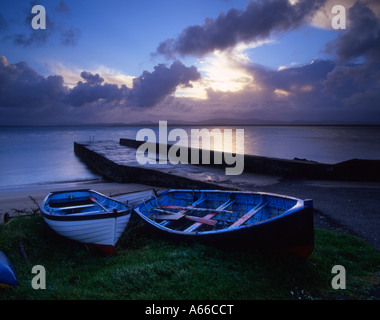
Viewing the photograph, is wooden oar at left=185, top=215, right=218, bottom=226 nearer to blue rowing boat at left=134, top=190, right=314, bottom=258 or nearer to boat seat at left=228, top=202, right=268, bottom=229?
blue rowing boat at left=134, top=190, right=314, bottom=258

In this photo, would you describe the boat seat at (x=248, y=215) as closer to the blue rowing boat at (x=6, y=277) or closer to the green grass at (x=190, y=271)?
the green grass at (x=190, y=271)

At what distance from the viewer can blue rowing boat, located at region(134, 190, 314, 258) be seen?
4430 millimetres

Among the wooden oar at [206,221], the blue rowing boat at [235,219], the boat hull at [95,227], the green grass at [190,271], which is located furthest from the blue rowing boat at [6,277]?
the wooden oar at [206,221]

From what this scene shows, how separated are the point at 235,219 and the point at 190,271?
2.33 metres

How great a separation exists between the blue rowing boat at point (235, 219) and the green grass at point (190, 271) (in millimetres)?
232

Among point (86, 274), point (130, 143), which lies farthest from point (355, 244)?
point (130, 143)

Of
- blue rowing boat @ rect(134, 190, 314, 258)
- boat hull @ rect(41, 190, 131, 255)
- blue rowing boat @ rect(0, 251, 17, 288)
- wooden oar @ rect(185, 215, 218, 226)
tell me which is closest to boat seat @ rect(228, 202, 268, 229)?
blue rowing boat @ rect(134, 190, 314, 258)

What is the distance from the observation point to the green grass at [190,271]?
12.4 ft

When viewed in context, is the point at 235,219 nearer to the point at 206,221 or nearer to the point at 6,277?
the point at 206,221

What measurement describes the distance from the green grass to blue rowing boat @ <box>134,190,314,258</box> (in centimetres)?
23

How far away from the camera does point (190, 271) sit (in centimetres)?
429

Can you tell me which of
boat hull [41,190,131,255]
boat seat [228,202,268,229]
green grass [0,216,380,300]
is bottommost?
green grass [0,216,380,300]

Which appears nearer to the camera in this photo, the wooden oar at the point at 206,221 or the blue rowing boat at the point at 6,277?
the blue rowing boat at the point at 6,277
